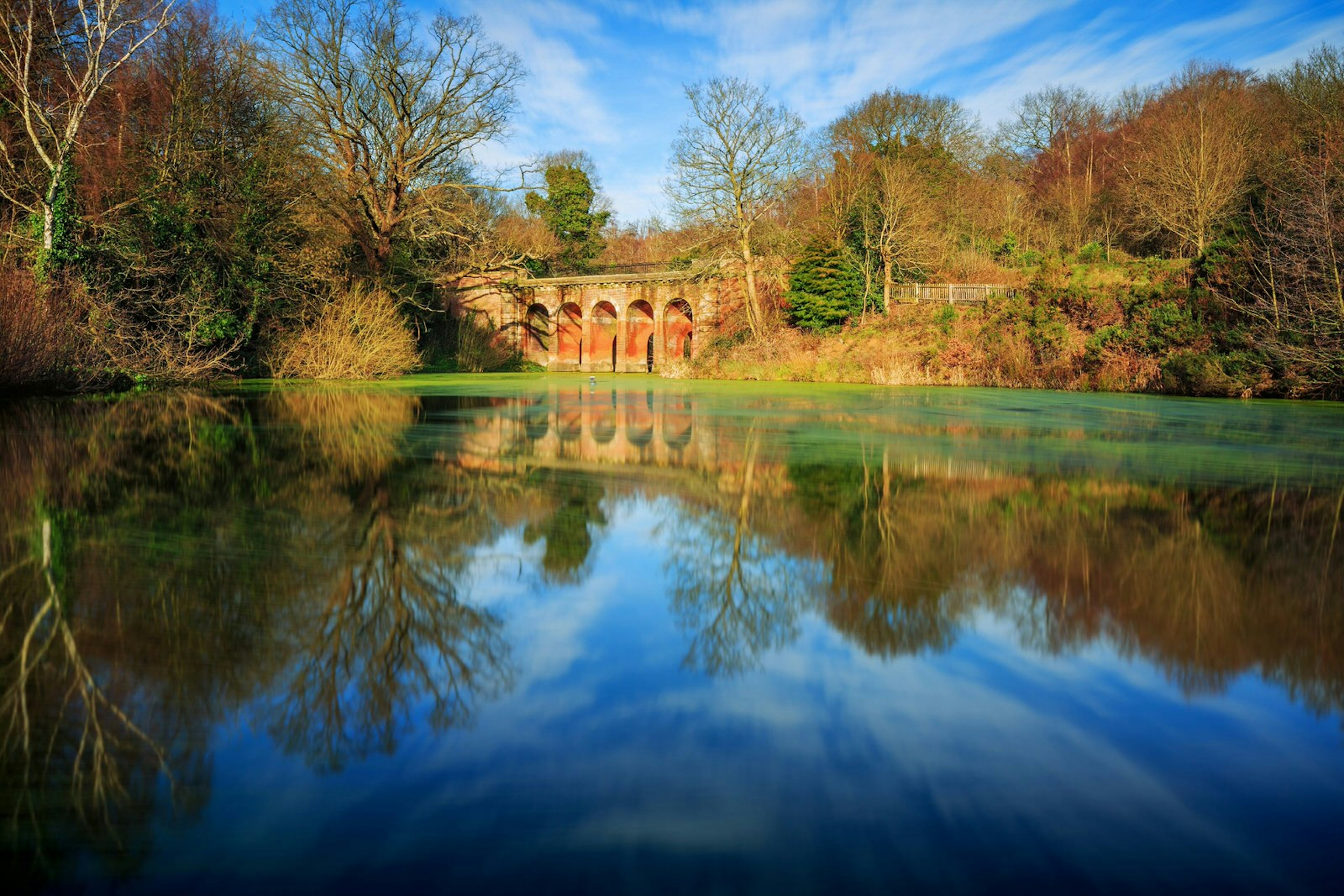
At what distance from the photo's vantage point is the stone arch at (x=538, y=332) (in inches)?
1633

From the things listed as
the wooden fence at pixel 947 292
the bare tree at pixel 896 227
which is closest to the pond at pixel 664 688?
the wooden fence at pixel 947 292

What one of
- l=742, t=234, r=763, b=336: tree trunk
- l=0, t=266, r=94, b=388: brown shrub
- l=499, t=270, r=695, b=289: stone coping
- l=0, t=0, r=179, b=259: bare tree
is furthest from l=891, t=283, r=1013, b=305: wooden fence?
l=0, t=266, r=94, b=388: brown shrub

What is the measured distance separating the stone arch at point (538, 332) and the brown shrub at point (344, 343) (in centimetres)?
1787

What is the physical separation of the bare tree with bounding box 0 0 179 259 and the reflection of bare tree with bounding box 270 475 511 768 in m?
14.3

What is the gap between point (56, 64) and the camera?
65.1 ft

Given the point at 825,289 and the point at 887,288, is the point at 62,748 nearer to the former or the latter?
the point at 825,289

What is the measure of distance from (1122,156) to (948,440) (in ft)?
116

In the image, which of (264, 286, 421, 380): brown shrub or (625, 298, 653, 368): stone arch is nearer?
(264, 286, 421, 380): brown shrub

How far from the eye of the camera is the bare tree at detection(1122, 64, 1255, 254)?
28.8 meters

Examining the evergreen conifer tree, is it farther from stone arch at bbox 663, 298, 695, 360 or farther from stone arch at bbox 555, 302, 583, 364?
stone arch at bbox 555, 302, 583, 364

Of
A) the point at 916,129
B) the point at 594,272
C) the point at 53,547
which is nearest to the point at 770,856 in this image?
the point at 53,547

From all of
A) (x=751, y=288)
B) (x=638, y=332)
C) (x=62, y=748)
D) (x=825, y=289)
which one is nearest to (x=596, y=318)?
(x=638, y=332)

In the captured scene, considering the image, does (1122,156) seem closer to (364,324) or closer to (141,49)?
(364,324)

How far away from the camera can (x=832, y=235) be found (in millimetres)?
30297
